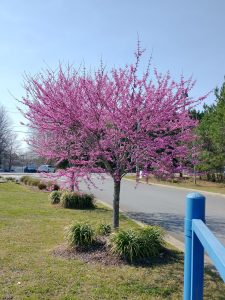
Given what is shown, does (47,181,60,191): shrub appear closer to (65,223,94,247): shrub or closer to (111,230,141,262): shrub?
(65,223,94,247): shrub

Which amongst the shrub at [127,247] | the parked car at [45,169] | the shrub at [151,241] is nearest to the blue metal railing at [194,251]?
the shrub at [127,247]

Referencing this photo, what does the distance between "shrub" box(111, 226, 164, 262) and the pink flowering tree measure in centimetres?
134

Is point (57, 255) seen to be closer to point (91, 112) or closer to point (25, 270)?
point (25, 270)

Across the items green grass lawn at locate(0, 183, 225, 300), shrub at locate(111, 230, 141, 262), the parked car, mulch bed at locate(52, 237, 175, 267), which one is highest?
the parked car

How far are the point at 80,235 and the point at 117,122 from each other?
6.88ft

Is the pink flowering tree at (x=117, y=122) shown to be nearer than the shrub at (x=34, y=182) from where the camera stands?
Yes

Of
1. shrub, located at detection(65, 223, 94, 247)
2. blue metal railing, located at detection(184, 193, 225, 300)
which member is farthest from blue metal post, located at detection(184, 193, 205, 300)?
shrub, located at detection(65, 223, 94, 247)

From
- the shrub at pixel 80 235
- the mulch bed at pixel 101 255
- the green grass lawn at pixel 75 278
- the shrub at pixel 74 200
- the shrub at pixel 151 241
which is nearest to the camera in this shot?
the green grass lawn at pixel 75 278

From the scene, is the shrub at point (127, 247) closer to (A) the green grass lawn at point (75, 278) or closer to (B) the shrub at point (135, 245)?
(B) the shrub at point (135, 245)

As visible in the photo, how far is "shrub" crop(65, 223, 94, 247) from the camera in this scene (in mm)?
7148

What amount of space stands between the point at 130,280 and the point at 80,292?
813 millimetres

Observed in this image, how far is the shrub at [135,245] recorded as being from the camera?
21.3ft

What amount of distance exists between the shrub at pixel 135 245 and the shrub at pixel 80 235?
55 cm

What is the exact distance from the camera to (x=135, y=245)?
21.4 ft
